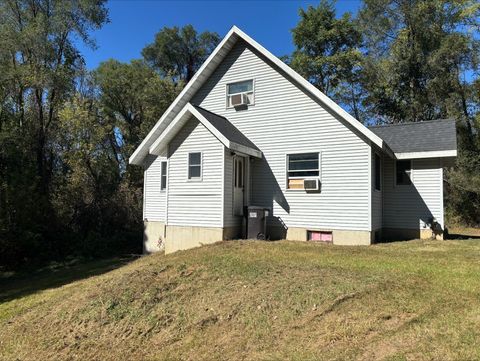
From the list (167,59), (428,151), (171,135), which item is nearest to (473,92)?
(428,151)

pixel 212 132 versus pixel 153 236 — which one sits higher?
pixel 212 132

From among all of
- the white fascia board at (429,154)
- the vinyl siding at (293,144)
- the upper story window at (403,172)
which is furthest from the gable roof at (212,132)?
the upper story window at (403,172)

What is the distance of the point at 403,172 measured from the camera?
13672 millimetres

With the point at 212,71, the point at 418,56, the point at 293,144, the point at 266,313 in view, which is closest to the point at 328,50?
the point at 418,56

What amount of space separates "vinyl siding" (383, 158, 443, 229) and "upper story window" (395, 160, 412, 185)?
0.38 feet

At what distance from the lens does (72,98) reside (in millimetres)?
21781

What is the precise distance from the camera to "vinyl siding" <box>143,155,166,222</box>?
1563 centimetres

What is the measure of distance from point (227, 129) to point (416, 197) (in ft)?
23.5

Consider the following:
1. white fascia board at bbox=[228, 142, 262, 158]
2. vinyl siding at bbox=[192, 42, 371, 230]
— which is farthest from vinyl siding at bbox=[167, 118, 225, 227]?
vinyl siding at bbox=[192, 42, 371, 230]

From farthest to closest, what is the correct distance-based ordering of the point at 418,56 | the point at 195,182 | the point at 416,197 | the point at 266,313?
the point at 418,56, the point at 416,197, the point at 195,182, the point at 266,313

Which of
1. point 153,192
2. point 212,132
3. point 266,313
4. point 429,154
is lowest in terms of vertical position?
point 266,313

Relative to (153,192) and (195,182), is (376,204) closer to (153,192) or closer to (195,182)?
(195,182)

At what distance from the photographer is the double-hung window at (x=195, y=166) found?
1238cm

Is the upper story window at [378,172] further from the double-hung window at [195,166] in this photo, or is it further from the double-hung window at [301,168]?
the double-hung window at [195,166]
